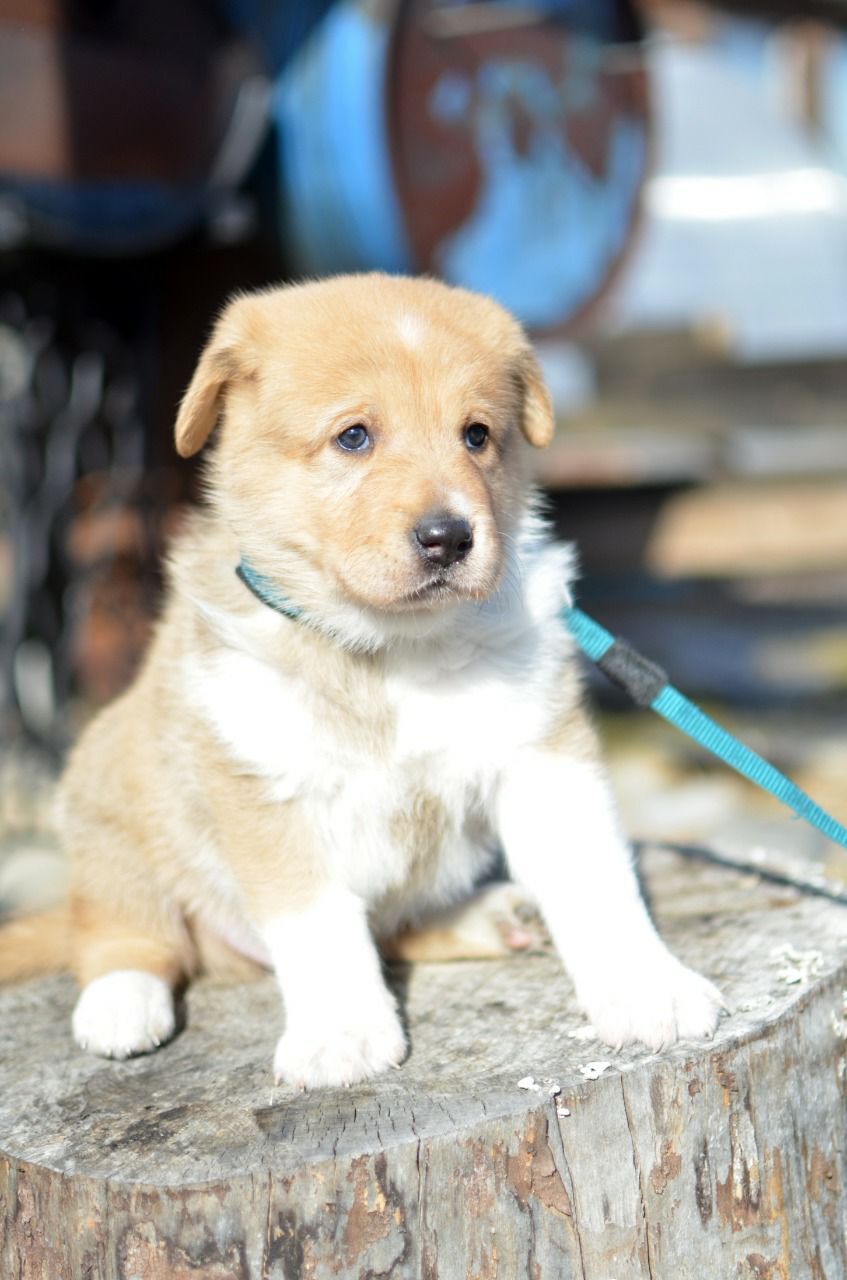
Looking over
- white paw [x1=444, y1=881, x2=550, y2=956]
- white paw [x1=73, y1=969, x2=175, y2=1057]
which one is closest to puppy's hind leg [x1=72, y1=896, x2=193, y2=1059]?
white paw [x1=73, y1=969, x2=175, y2=1057]

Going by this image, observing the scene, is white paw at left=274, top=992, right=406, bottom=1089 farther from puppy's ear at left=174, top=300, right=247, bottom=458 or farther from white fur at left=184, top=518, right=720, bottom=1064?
puppy's ear at left=174, top=300, right=247, bottom=458

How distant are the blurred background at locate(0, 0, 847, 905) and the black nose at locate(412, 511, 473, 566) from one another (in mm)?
1328

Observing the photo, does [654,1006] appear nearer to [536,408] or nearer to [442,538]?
[442,538]

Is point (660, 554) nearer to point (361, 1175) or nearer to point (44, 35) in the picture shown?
point (44, 35)

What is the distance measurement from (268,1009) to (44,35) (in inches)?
148

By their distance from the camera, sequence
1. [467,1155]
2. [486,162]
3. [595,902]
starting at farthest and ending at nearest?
[486,162] < [595,902] < [467,1155]

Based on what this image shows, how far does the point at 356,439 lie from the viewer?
2.33m

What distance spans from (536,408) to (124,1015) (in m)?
1.41

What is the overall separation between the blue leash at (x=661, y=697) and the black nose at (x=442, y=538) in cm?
36

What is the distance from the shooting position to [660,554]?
6703 millimetres

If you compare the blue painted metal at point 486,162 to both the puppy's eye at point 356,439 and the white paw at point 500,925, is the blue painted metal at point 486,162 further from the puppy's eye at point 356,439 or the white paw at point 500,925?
the white paw at point 500,925

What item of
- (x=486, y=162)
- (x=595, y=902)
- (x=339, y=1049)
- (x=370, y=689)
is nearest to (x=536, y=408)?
(x=370, y=689)

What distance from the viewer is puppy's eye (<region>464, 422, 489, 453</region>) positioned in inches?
94.8

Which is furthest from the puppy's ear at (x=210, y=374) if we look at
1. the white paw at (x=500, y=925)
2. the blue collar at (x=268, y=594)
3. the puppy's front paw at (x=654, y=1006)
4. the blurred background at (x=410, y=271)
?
the blurred background at (x=410, y=271)
